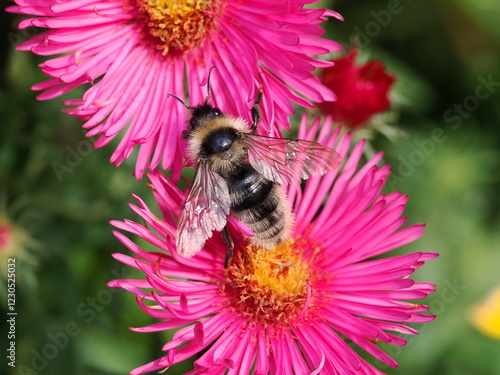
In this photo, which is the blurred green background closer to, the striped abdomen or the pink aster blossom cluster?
the pink aster blossom cluster

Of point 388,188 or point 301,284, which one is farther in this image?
point 388,188

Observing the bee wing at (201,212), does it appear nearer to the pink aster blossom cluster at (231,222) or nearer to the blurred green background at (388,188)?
the pink aster blossom cluster at (231,222)

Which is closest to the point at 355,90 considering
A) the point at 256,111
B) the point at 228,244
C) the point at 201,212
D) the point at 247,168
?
the point at 256,111

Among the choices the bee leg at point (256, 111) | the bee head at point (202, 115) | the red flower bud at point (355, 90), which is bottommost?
the bee head at point (202, 115)

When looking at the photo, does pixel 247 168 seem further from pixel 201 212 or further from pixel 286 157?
pixel 201 212

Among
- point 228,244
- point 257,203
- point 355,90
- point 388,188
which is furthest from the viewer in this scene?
point 388,188

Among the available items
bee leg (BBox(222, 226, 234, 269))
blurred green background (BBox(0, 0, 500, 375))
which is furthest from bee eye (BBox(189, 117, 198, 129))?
blurred green background (BBox(0, 0, 500, 375))

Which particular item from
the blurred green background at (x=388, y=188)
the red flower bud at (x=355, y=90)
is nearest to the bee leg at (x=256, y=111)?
the red flower bud at (x=355, y=90)
